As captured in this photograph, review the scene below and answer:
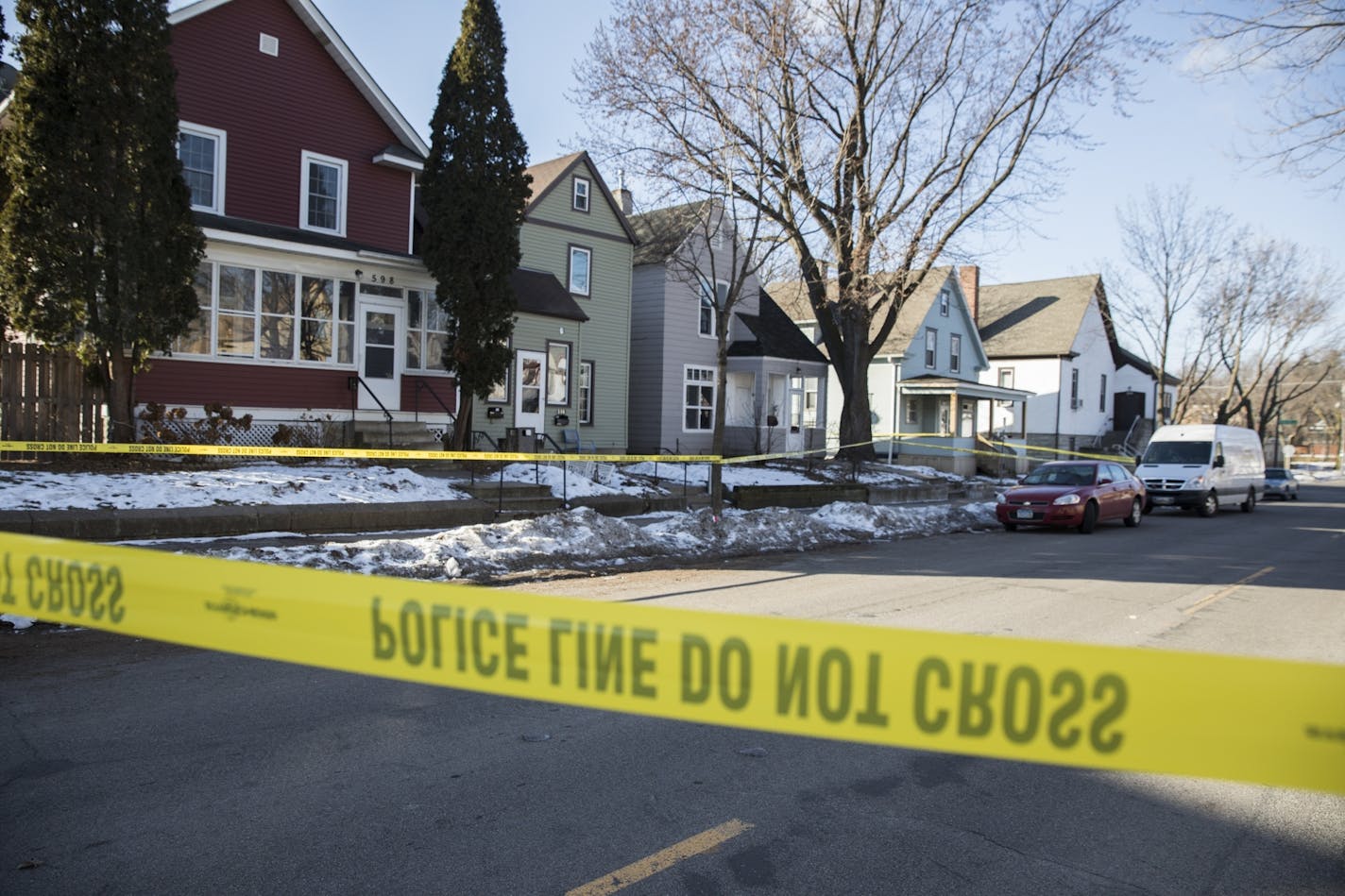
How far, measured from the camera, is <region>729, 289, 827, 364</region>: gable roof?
31.5 m

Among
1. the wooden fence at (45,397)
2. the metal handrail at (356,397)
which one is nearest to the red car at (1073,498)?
the metal handrail at (356,397)

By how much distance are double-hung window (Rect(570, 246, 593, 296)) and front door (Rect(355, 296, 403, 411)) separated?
799 centimetres

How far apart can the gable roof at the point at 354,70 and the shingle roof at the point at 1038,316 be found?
116 feet

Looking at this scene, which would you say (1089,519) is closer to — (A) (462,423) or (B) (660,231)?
(A) (462,423)

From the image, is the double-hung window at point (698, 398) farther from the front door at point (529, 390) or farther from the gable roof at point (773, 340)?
the front door at point (529, 390)

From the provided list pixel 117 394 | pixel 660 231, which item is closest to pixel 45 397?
pixel 117 394

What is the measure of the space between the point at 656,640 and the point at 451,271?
→ 704 inches

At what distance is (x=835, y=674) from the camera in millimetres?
2422

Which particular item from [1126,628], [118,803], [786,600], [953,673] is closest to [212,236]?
[786,600]

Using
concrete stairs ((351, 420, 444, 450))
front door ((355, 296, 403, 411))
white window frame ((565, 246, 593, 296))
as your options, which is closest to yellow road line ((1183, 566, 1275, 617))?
concrete stairs ((351, 420, 444, 450))

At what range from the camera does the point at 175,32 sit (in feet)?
57.4

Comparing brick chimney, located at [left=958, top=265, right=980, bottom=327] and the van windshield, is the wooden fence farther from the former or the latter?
brick chimney, located at [left=958, top=265, right=980, bottom=327]

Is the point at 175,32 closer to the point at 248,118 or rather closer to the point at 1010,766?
the point at 248,118

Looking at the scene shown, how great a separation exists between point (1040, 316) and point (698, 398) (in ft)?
85.8
